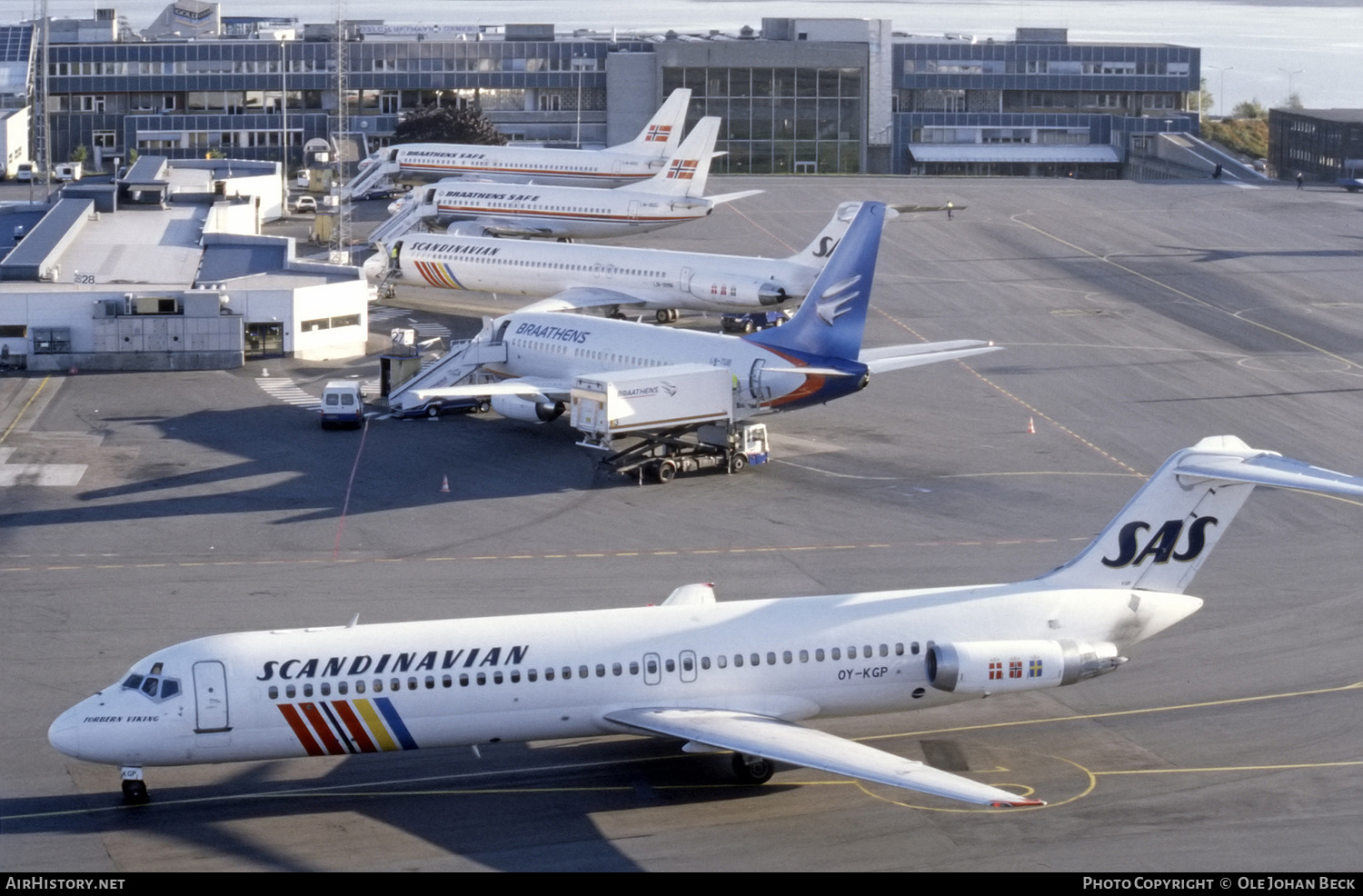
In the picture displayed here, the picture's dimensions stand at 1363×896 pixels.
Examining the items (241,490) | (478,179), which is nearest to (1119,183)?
(478,179)

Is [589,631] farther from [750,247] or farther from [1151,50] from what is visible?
[1151,50]

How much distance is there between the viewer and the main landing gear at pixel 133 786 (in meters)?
32.8

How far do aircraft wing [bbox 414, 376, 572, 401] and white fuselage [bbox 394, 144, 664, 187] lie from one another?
5845cm

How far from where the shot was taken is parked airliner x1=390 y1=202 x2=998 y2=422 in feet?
197

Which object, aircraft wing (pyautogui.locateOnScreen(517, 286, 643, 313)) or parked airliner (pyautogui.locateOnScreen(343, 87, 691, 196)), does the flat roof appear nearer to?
parked airliner (pyautogui.locateOnScreen(343, 87, 691, 196))

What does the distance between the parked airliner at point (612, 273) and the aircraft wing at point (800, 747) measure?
4943 cm

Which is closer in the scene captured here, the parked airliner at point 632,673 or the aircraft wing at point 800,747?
the aircraft wing at point 800,747

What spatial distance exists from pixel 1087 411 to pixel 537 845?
45.0 meters

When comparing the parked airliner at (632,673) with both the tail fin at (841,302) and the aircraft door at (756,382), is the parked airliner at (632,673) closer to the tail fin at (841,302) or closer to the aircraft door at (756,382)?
the tail fin at (841,302)

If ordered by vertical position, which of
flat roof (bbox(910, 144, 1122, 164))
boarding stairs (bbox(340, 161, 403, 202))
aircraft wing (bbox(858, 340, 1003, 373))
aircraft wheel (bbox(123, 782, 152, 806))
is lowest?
aircraft wheel (bbox(123, 782, 152, 806))

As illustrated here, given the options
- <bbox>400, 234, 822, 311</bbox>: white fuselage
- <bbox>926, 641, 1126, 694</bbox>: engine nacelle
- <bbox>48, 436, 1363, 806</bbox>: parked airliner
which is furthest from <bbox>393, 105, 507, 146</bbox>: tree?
<bbox>926, 641, 1126, 694</bbox>: engine nacelle

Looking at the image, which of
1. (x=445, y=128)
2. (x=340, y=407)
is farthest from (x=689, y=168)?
(x=445, y=128)

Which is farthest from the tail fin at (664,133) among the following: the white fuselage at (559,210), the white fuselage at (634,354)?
the white fuselage at (634,354)
